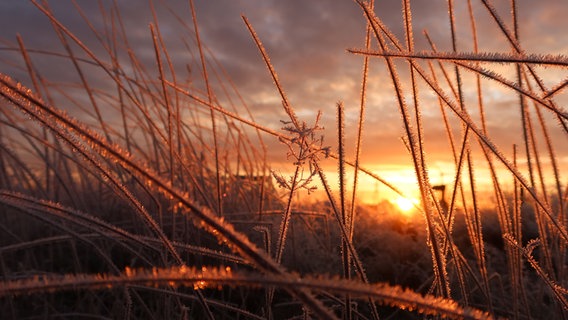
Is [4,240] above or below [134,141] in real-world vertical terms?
below

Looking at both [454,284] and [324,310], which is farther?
[454,284]

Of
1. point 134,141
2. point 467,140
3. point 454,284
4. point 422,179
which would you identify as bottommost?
point 454,284

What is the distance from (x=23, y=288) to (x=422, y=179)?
1.79 ft

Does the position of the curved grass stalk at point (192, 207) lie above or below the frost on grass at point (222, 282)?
above

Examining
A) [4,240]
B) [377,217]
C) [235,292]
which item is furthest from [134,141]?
[377,217]

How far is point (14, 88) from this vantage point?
52cm

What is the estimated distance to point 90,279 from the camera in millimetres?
456

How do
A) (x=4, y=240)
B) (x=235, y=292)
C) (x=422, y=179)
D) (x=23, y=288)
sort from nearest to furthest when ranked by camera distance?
(x=23, y=288)
(x=422, y=179)
(x=235, y=292)
(x=4, y=240)

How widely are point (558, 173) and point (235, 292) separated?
1144mm

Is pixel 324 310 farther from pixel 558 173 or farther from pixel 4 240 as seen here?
pixel 4 240

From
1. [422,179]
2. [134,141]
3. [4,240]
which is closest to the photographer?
[422,179]

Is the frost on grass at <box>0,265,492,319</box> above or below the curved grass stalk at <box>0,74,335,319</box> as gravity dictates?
below

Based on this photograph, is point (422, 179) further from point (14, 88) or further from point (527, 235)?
point (527, 235)

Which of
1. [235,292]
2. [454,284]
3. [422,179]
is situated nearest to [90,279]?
[422,179]
